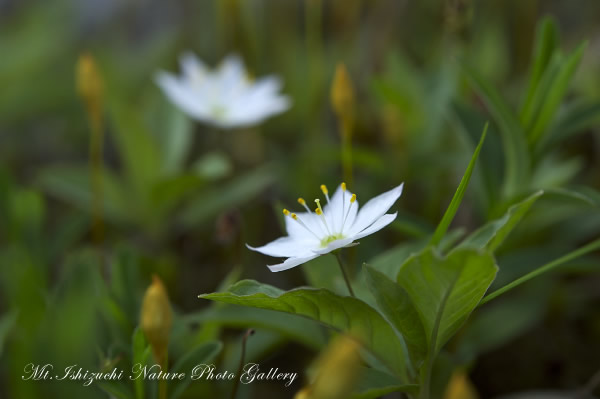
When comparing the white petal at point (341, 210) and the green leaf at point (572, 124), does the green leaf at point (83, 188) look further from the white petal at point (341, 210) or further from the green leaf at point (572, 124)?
the green leaf at point (572, 124)

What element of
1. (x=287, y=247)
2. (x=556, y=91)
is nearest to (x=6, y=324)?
(x=287, y=247)

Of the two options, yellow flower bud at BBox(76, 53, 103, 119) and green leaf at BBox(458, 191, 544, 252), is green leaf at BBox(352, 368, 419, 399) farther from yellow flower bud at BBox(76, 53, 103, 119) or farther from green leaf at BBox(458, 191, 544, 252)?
yellow flower bud at BBox(76, 53, 103, 119)

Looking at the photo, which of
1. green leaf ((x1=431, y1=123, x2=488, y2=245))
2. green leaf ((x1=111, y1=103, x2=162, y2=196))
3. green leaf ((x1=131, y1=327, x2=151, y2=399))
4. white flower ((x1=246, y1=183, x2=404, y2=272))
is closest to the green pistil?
white flower ((x1=246, y1=183, x2=404, y2=272))

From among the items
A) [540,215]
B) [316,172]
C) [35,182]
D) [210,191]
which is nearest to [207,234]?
[210,191]

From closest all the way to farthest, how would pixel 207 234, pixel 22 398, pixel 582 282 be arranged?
pixel 22 398, pixel 582 282, pixel 207 234

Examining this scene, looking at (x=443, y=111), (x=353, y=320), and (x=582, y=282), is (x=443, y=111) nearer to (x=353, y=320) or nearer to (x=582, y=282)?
(x=582, y=282)

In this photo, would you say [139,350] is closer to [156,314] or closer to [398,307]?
[156,314]

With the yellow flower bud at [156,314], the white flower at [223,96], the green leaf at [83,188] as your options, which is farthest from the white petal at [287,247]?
the green leaf at [83,188]
